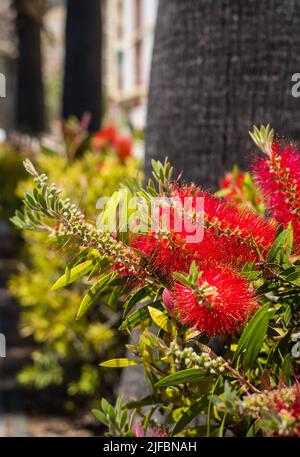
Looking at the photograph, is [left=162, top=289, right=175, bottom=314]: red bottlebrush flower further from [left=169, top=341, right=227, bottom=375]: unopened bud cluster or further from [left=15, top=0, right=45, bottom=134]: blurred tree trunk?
[left=15, top=0, right=45, bottom=134]: blurred tree trunk

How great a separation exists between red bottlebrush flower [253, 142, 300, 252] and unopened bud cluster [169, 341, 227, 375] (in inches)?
18.7

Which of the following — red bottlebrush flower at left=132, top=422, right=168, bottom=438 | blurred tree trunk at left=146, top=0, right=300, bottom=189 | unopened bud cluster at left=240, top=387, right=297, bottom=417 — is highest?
blurred tree trunk at left=146, top=0, right=300, bottom=189

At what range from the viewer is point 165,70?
151 inches

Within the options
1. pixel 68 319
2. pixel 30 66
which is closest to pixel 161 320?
pixel 68 319

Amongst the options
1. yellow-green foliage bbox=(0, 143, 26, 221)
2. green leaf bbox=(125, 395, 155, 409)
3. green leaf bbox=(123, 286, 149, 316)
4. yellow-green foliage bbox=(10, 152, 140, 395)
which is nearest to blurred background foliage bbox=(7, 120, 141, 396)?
yellow-green foliage bbox=(10, 152, 140, 395)

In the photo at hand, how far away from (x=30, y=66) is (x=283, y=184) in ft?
54.1

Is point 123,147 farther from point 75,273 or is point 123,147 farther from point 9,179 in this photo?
point 75,273

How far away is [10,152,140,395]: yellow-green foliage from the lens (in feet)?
18.5

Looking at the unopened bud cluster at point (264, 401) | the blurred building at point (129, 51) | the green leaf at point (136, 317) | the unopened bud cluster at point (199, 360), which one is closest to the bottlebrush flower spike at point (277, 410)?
the unopened bud cluster at point (264, 401)

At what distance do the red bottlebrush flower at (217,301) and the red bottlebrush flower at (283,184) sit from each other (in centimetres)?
31

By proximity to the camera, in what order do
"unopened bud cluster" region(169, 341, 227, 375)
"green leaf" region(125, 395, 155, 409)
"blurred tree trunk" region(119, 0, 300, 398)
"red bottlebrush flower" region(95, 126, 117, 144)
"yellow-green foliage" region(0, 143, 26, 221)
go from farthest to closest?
1. "yellow-green foliage" region(0, 143, 26, 221)
2. "red bottlebrush flower" region(95, 126, 117, 144)
3. "blurred tree trunk" region(119, 0, 300, 398)
4. "green leaf" region(125, 395, 155, 409)
5. "unopened bud cluster" region(169, 341, 227, 375)

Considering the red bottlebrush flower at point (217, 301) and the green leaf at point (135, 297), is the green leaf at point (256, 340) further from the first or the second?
the green leaf at point (135, 297)

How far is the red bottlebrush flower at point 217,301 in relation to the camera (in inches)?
74.2
